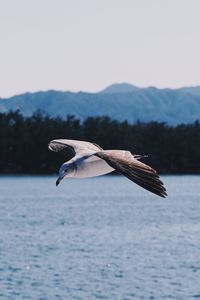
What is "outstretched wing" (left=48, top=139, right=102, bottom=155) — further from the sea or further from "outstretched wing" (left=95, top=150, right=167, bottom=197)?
the sea

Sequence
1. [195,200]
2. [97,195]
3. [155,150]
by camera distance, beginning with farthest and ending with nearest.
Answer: [155,150] → [97,195] → [195,200]

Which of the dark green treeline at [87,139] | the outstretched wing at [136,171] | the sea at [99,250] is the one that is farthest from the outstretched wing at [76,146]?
the dark green treeline at [87,139]

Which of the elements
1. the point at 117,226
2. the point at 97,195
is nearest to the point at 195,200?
the point at 97,195

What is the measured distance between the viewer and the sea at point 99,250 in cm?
4403

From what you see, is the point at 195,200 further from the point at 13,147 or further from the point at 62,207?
the point at 13,147

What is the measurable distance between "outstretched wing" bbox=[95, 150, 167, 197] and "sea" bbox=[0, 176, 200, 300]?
32.9 metres

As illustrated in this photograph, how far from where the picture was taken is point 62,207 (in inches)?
4070

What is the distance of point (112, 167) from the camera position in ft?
27.3

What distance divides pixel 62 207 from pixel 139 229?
28764mm

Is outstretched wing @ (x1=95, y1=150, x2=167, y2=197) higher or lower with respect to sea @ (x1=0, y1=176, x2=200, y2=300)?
higher

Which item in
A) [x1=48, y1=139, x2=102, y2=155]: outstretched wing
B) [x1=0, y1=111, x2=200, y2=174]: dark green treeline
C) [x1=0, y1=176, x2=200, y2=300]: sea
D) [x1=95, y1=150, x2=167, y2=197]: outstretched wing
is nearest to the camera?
[x1=95, y1=150, x2=167, y2=197]: outstretched wing

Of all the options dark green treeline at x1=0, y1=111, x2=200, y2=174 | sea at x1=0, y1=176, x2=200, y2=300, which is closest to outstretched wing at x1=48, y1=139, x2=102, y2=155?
sea at x1=0, y1=176, x2=200, y2=300

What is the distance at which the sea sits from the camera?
4403 centimetres

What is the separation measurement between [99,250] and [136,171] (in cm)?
5297
